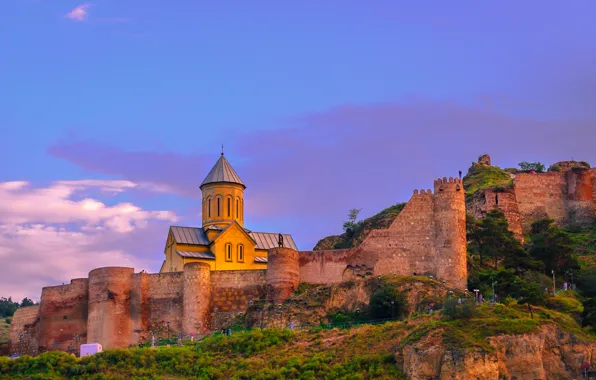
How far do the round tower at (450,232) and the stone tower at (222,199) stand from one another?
14.5 meters

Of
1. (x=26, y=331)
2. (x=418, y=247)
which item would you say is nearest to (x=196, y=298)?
(x=26, y=331)

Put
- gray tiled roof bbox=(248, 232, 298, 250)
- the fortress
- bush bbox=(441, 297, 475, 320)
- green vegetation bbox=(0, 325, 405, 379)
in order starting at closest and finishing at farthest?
1. bush bbox=(441, 297, 475, 320)
2. green vegetation bbox=(0, 325, 405, 379)
3. the fortress
4. gray tiled roof bbox=(248, 232, 298, 250)

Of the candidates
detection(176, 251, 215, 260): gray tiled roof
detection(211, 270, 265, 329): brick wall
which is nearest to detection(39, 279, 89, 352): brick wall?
detection(176, 251, 215, 260): gray tiled roof

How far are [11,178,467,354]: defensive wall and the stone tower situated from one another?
28.4 ft

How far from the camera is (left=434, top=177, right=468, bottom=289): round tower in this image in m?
63.4

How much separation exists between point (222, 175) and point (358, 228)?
10374 millimetres

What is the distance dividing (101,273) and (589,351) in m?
25.7

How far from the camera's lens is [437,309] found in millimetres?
60562

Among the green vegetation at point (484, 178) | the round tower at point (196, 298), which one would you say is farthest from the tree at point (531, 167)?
the round tower at point (196, 298)

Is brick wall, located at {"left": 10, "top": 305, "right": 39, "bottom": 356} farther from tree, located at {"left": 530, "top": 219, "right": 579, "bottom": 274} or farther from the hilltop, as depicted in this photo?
tree, located at {"left": 530, "top": 219, "right": 579, "bottom": 274}

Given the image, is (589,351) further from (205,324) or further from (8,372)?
(8,372)

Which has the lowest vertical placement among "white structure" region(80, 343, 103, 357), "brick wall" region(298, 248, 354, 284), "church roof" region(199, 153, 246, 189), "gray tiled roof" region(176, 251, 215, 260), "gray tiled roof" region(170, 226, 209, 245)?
"white structure" region(80, 343, 103, 357)

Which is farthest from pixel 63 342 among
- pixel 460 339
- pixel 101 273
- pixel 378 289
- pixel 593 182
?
pixel 593 182

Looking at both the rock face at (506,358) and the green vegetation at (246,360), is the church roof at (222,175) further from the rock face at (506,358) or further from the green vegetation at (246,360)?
the rock face at (506,358)
